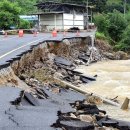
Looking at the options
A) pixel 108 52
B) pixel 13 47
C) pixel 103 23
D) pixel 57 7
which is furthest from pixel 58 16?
pixel 13 47

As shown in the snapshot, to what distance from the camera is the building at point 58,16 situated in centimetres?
7350

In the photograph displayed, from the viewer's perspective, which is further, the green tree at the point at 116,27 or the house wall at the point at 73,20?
the house wall at the point at 73,20

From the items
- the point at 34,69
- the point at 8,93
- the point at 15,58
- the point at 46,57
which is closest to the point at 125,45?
the point at 46,57

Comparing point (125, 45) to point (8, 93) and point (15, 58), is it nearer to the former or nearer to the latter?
point (15, 58)

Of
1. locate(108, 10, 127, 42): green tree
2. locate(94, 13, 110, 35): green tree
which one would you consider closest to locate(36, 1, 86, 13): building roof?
locate(94, 13, 110, 35): green tree

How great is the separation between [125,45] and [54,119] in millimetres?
43351

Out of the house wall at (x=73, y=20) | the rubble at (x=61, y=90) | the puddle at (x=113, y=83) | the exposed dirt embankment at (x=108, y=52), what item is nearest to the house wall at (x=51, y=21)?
the house wall at (x=73, y=20)

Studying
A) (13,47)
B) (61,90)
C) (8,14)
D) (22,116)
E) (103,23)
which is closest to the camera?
(22,116)

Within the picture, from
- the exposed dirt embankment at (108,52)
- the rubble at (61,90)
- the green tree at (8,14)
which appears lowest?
the exposed dirt embankment at (108,52)

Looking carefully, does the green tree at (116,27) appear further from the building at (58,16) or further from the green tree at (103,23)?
the building at (58,16)

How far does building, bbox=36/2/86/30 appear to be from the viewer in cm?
7350

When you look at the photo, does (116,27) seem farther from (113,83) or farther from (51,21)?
(113,83)

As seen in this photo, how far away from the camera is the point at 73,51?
4225 centimetres

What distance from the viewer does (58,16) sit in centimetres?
7356
